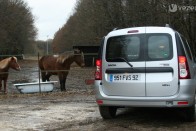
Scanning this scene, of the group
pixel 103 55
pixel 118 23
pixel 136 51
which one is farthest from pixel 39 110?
pixel 118 23

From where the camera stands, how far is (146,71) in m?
7.45

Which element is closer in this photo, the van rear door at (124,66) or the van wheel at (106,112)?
the van rear door at (124,66)

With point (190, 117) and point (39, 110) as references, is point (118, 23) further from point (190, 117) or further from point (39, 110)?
point (190, 117)

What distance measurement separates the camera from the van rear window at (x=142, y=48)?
744 centimetres

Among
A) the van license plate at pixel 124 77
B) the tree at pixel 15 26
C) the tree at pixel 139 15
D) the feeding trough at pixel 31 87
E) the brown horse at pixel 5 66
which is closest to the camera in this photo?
the van license plate at pixel 124 77

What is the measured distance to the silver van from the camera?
7289 mm

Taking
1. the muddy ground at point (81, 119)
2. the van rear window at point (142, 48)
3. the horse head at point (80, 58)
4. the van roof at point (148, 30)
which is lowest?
the muddy ground at point (81, 119)

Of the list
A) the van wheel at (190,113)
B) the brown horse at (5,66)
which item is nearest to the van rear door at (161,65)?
the van wheel at (190,113)

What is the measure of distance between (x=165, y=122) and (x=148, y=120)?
0.39 meters

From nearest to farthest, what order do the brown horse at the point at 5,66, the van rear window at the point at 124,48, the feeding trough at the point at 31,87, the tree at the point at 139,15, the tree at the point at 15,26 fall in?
the van rear window at the point at 124,48 → the feeding trough at the point at 31,87 → the brown horse at the point at 5,66 → the tree at the point at 139,15 → the tree at the point at 15,26

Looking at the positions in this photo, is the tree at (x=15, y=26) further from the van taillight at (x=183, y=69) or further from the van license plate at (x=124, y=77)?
the van taillight at (x=183, y=69)

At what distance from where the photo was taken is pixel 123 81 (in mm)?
7598

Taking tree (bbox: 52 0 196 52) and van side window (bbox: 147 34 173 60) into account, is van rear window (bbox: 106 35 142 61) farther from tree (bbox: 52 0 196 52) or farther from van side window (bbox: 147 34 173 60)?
Result: tree (bbox: 52 0 196 52)

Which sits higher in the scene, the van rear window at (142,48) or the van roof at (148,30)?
the van roof at (148,30)
